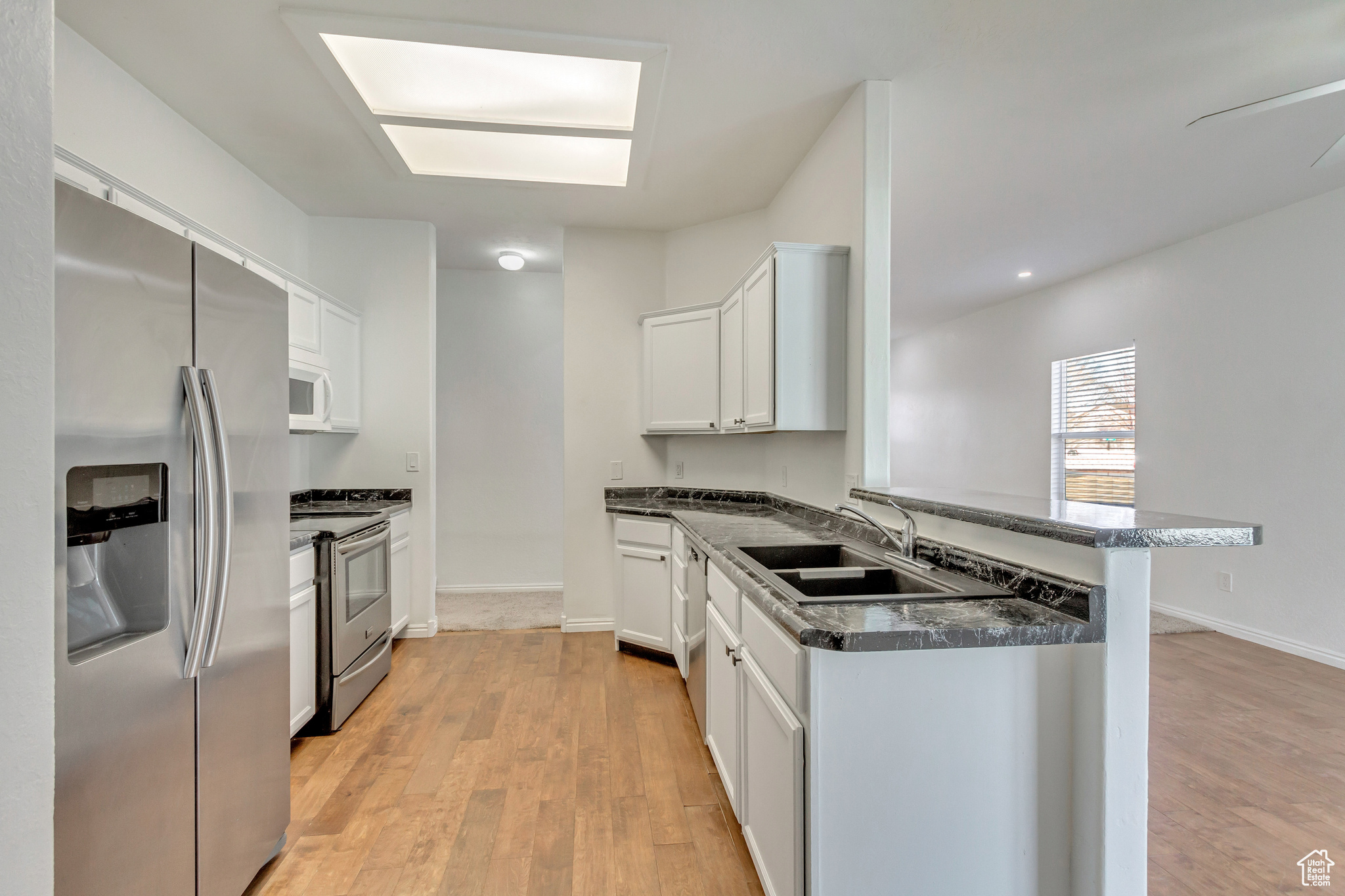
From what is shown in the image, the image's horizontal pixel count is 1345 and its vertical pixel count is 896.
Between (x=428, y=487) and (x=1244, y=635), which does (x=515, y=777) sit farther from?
(x=1244, y=635)

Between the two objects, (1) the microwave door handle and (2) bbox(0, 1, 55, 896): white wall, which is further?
(1) the microwave door handle

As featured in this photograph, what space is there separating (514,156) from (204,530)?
2.58 meters

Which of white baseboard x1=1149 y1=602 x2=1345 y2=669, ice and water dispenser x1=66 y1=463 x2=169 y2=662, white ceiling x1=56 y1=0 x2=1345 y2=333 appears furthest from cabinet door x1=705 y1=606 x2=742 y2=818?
white baseboard x1=1149 y1=602 x2=1345 y2=669

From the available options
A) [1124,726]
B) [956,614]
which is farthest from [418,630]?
[1124,726]

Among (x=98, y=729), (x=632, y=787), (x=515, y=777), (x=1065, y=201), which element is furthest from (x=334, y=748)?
(x=1065, y=201)

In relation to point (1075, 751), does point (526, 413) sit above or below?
above

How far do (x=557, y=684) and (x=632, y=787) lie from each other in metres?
1.08

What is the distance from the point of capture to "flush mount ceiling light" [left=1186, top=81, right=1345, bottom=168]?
1.94m

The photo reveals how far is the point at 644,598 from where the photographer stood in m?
3.60

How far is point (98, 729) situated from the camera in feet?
3.84

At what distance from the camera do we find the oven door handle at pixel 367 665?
2768 millimetres

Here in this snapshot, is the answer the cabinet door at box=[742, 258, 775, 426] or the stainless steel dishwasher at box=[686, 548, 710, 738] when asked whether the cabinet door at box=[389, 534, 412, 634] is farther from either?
the cabinet door at box=[742, 258, 775, 426]

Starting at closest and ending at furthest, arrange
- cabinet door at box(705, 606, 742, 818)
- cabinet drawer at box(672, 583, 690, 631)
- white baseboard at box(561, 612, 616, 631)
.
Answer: cabinet door at box(705, 606, 742, 818)
cabinet drawer at box(672, 583, 690, 631)
white baseboard at box(561, 612, 616, 631)

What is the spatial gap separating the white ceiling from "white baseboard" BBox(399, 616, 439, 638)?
2669mm
